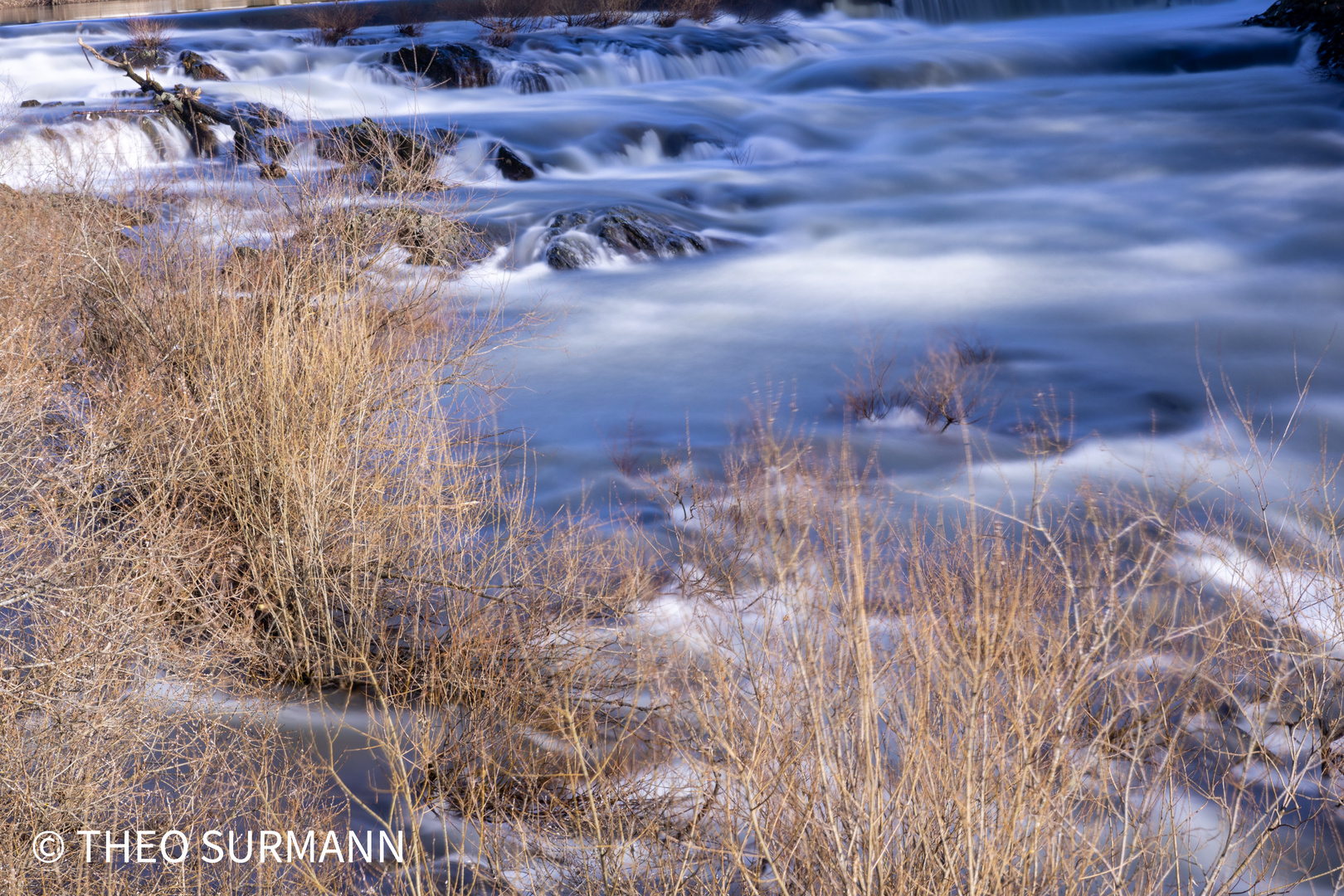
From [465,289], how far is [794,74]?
464 inches

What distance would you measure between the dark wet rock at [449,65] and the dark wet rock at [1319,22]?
13268 millimetres

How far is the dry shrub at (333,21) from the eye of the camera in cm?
1933

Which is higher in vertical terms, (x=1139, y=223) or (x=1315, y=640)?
(x=1139, y=223)

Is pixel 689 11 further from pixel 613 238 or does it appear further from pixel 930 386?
pixel 930 386

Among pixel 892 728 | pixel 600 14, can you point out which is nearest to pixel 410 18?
pixel 600 14

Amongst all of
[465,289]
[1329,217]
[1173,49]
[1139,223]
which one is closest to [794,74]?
[1173,49]

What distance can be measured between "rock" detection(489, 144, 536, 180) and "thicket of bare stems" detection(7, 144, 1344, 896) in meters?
6.88

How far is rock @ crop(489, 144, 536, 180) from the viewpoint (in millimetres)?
12898

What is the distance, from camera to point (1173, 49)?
17875 millimetres

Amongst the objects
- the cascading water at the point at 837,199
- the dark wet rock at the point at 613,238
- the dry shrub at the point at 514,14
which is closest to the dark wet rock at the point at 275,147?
the cascading water at the point at 837,199

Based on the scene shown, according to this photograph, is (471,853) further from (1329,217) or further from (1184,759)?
(1329,217)

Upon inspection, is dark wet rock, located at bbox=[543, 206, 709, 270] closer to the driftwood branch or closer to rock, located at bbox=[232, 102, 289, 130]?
rock, located at bbox=[232, 102, 289, 130]

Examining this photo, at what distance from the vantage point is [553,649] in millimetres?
4301

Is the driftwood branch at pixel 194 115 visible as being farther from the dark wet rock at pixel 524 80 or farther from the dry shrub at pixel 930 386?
the dry shrub at pixel 930 386
